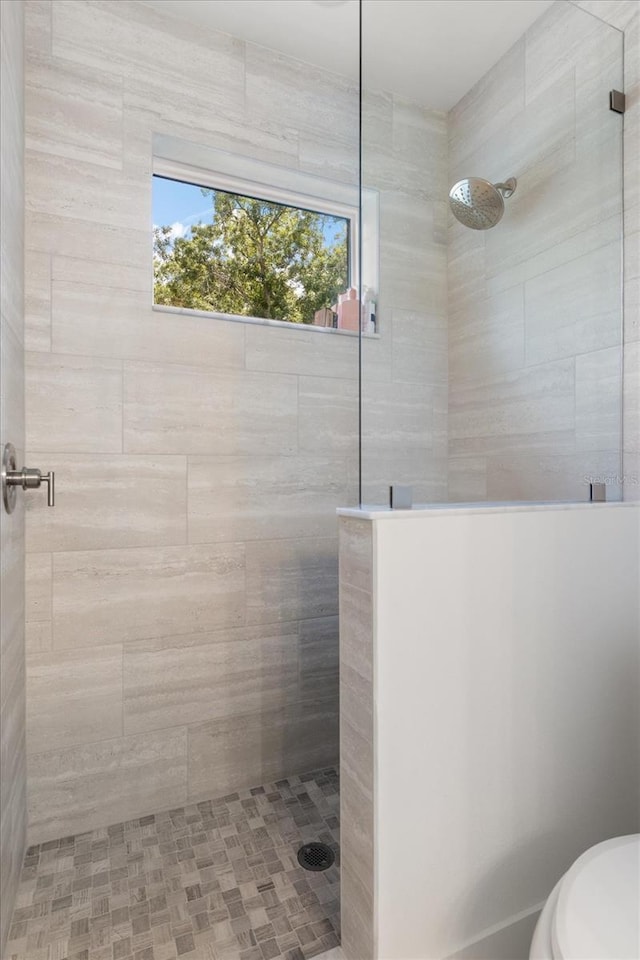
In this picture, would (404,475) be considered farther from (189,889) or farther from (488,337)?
(189,889)

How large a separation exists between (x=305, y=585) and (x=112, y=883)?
1.05 m

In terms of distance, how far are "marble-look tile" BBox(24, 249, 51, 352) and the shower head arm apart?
1345 mm

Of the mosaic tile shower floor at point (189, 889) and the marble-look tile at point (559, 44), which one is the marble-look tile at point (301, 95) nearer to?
the marble-look tile at point (559, 44)

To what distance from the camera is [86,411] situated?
5.61 feet

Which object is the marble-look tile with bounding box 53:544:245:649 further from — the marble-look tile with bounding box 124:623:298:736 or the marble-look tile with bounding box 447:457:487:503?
the marble-look tile with bounding box 447:457:487:503

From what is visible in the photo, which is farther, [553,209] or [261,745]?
[261,745]

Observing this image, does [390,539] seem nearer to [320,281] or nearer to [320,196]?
[320,281]

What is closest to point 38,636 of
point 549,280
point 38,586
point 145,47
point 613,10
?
point 38,586

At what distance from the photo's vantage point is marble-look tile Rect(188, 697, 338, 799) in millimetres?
1876

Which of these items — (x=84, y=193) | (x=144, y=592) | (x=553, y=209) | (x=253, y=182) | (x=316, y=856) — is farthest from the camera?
(x=253, y=182)

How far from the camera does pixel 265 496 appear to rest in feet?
6.45

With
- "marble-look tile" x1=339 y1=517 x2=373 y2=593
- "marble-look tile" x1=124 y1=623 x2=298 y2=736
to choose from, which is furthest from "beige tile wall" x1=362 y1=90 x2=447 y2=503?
"marble-look tile" x1=124 y1=623 x2=298 y2=736

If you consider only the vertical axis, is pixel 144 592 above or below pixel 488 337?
below

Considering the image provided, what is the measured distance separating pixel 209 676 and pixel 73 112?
190 centimetres
